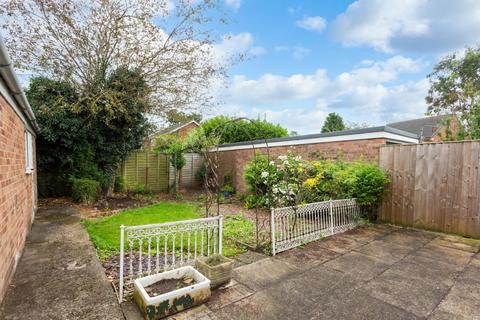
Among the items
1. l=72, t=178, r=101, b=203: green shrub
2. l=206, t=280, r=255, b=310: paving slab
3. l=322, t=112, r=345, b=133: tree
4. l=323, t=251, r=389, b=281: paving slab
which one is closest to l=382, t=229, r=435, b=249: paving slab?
l=323, t=251, r=389, b=281: paving slab

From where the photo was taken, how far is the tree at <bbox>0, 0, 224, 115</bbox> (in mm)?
7836

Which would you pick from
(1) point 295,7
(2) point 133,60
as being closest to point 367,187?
(1) point 295,7

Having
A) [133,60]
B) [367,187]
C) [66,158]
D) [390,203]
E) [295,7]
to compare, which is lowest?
[390,203]

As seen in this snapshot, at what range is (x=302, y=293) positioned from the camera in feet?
9.55

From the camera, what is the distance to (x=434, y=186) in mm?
5594

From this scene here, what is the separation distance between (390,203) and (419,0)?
5.00 meters

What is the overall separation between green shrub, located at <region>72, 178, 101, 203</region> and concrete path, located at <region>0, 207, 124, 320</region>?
11.5 ft

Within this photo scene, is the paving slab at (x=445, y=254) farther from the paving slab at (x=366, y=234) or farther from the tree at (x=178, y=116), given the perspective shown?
the tree at (x=178, y=116)

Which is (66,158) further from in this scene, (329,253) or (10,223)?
(329,253)

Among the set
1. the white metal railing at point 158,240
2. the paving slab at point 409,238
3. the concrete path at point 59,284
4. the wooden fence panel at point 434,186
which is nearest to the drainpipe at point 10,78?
the white metal railing at point 158,240

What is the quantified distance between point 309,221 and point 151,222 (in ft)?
12.6

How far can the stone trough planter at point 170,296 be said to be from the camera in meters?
2.34

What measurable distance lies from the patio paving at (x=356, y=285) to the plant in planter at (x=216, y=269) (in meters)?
0.11

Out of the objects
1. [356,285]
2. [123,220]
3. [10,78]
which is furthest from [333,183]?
[10,78]
